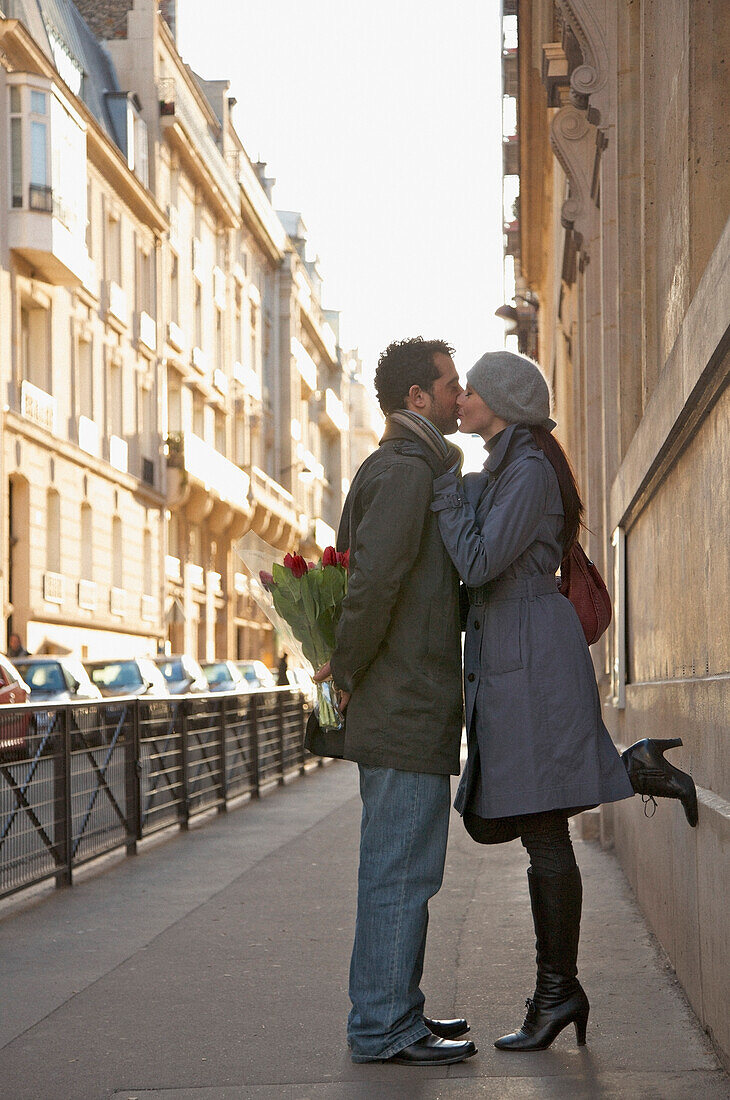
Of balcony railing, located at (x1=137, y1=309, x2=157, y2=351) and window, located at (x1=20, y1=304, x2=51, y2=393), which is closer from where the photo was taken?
window, located at (x1=20, y1=304, x2=51, y2=393)

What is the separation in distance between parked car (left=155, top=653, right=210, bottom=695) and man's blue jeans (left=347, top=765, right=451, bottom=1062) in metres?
24.1

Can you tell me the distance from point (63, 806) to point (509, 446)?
5167 millimetres

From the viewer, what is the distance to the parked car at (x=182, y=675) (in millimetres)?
29016

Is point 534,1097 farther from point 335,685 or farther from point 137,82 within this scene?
point 137,82

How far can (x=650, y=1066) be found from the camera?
4.51 m

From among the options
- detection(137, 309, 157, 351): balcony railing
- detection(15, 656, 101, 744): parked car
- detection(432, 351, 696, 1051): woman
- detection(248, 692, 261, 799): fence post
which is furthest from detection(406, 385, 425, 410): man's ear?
detection(137, 309, 157, 351): balcony railing

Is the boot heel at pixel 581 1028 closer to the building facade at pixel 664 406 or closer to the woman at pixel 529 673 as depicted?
the woman at pixel 529 673

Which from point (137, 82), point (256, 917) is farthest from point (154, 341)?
point (256, 917)

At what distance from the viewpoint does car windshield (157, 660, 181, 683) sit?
29.5 metres

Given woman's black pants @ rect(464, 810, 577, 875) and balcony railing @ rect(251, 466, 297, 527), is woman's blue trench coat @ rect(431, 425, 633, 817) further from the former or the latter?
balcony railing @ rect(251, 466, 297, 527)

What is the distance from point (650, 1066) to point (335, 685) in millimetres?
1415

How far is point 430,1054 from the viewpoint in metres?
4.59

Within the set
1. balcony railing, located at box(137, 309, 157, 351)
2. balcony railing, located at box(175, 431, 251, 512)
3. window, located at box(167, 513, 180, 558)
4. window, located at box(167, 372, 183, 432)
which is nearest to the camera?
balcony railing, located at box(137, 309, 157, 351)

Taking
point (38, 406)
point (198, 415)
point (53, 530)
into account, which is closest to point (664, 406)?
point (38, 406)
